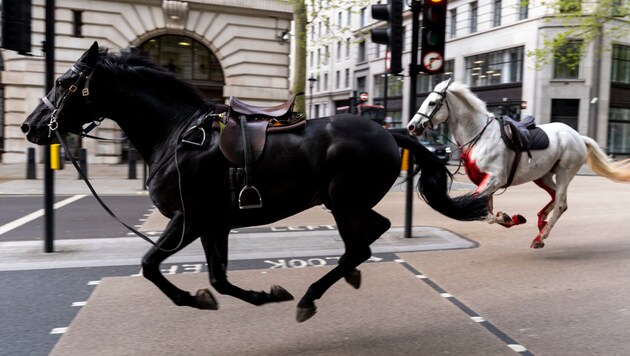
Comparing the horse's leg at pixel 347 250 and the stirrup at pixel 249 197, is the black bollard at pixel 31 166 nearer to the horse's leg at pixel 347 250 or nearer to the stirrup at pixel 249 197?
the stirrup at pixel 249 197

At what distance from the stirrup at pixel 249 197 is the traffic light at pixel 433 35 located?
4296mm

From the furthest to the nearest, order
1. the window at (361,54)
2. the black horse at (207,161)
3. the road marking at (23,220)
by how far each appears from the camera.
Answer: the window at (361,54) → the road marking at (23,220) → the black horse at (207,161)

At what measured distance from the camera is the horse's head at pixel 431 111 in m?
6.38

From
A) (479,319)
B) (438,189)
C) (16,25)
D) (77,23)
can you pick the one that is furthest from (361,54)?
(479,319)

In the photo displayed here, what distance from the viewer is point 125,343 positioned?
11.6 feet

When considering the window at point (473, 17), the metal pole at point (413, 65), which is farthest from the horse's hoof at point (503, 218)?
the window at point (473, 17)

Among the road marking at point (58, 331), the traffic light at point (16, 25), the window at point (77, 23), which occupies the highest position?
the window at point (77, 23)

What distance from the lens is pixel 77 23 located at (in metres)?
20.0

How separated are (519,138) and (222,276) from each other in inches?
174

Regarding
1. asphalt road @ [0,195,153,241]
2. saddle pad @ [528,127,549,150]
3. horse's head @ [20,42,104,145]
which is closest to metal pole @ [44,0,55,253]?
asphalt road @ [0,195,153,241]

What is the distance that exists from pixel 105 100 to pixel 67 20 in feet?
62.7

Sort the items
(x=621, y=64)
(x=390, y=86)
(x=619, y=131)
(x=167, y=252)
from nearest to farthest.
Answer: (x=167, y=252) < (x=621, y=64) < (x=619, y=131) < (x=390, y=86)

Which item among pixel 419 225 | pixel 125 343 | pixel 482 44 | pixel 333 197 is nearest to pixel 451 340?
pixel 333 197

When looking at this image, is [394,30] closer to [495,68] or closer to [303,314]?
[303,314]
